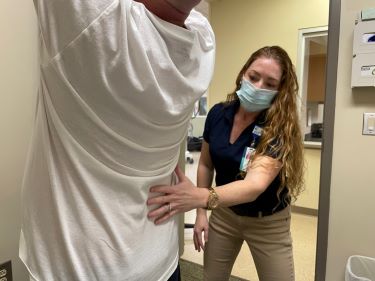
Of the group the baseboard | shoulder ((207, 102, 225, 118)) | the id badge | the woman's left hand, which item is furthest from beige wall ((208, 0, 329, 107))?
the woman's left hand

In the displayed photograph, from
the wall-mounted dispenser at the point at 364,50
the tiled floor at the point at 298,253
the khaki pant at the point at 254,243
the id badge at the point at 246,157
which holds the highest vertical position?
the wall-mounted dispenser at the point at 364,50

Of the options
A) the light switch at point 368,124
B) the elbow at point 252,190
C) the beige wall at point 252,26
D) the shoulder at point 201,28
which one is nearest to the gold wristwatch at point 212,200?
the elbow at point 252,190

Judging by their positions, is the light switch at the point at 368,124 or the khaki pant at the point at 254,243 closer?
the khaki pant at the point at 254,243

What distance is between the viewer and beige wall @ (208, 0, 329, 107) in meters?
3.03

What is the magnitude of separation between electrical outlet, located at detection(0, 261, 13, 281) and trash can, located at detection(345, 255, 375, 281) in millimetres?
1603

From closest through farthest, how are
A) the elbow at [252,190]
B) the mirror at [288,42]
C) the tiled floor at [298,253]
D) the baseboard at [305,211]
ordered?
the elbow at [252,190] < the tiled floor at [298,253] < the mirror at [288,42] < the baseboard at [305,211]

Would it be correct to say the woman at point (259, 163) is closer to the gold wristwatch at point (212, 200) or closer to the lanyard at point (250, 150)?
the lanyard at point (250, 150)

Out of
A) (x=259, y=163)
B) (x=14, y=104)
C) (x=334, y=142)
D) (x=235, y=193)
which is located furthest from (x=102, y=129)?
(x=334, y=142)

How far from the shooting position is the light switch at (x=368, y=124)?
59.9 inches

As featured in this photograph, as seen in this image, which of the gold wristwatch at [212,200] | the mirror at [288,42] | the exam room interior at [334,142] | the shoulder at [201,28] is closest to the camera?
the shoulder at [201,28]

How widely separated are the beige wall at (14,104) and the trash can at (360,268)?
158 cm

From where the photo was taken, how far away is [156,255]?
2.07ft

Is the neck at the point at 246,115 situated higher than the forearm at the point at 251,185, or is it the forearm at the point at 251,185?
the neck at the point at 246,115

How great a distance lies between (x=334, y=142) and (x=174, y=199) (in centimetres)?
125
